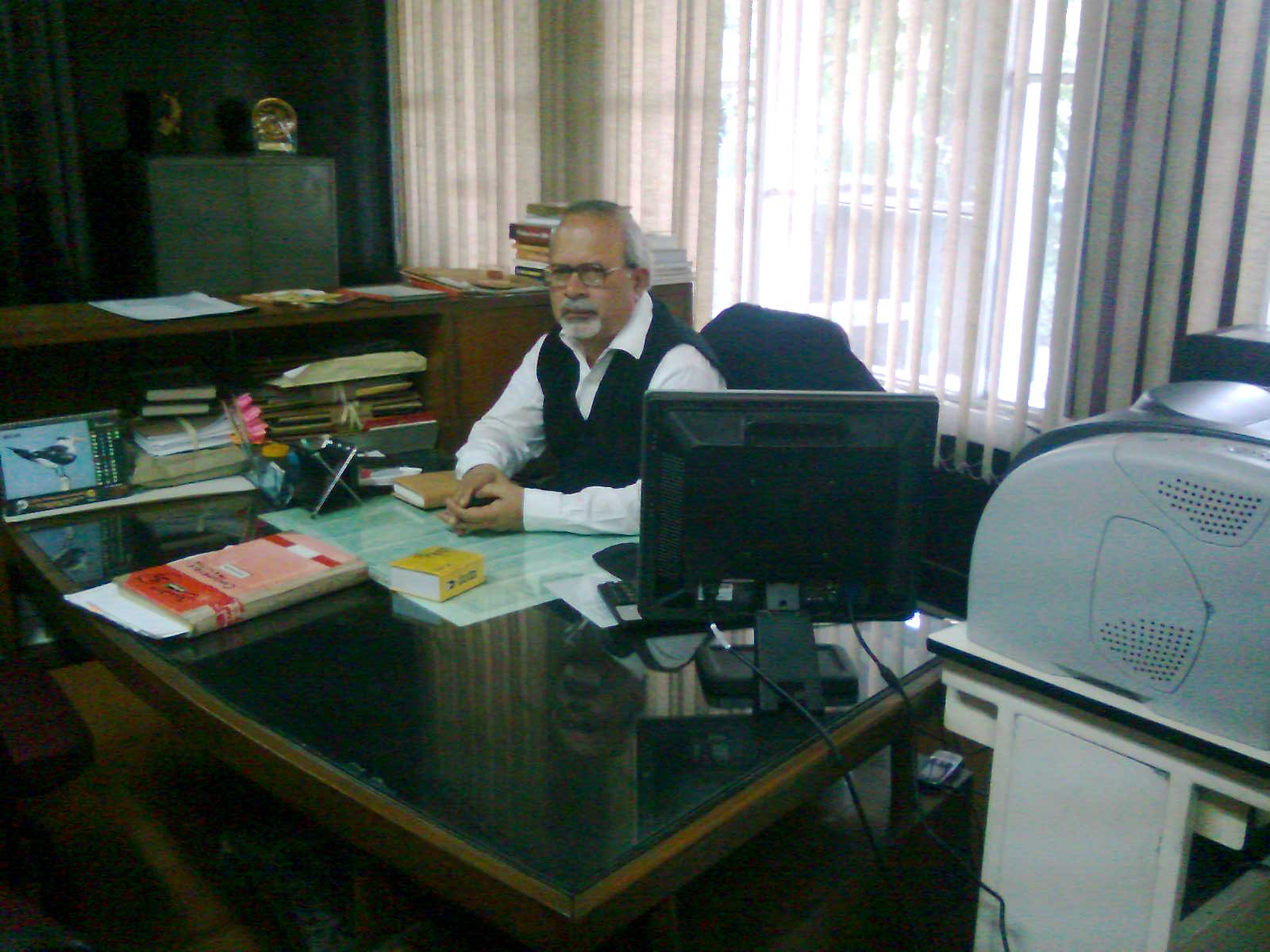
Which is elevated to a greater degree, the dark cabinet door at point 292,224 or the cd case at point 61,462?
the dark cabinet door at point 292,224

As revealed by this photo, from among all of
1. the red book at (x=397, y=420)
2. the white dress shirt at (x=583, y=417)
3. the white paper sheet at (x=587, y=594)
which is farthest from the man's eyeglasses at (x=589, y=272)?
the white paper sheet at (x=587, y=594)

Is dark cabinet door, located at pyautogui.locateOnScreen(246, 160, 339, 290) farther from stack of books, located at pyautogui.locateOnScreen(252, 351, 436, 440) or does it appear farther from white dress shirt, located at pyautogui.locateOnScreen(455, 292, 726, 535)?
white dress shirt, located at pyautogui.locateOnScreen(455, 292, 726, 535)

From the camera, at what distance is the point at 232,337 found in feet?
7.52

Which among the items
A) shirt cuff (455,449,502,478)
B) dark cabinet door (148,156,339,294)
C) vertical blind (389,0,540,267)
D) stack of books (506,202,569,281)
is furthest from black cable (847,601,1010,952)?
dark cabinet door (148,156,339,294)

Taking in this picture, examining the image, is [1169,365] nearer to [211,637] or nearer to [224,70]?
[211,637]

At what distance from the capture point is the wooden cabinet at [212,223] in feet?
12.9

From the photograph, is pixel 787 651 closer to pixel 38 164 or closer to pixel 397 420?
pixel 397 420

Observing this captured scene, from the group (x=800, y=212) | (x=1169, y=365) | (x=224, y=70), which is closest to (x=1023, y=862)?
(x=1169, y=365)

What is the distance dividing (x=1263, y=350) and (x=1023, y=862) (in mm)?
928

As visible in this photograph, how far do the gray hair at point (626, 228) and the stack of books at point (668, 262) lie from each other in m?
0.59

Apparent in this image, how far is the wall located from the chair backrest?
10.5 feet

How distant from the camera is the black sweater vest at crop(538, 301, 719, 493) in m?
2.14

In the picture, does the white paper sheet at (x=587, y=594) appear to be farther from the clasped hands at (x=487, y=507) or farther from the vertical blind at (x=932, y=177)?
the vertical blind at (x=932, y=177)

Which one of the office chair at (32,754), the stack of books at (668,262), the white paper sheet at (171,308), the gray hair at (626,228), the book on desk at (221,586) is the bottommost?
the office chair at (32,754)
